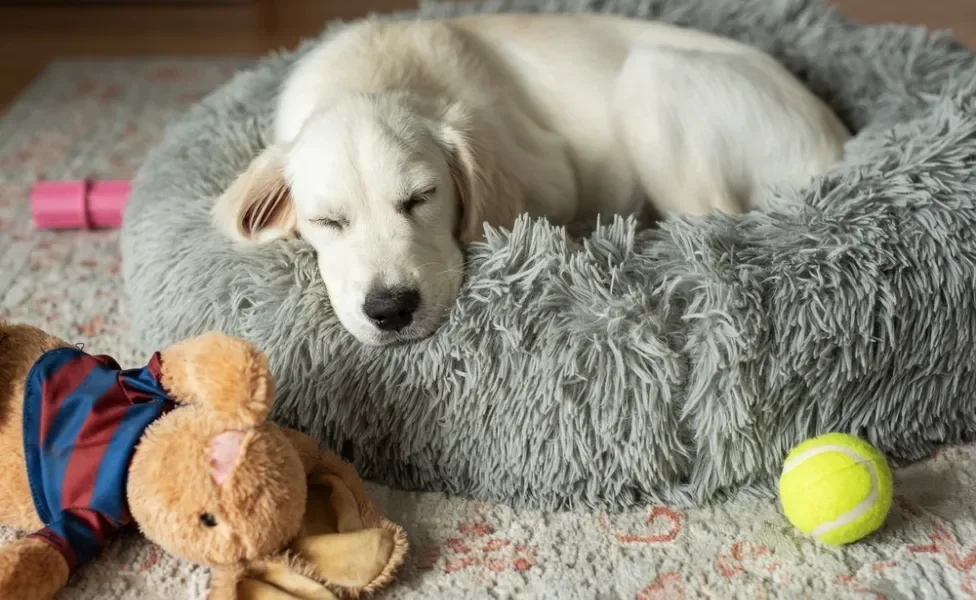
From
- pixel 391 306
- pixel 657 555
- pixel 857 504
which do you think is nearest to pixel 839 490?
pixel 857 504

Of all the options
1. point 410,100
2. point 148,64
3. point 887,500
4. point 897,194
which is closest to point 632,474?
point 887,500

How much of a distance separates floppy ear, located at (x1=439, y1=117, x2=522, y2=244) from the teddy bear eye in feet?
2.04

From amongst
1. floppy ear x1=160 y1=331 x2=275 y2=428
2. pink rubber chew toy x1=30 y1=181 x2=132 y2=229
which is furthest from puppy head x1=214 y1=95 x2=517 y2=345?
pink rubber chew toy x1=30 y1=181 x2=132 y2=229

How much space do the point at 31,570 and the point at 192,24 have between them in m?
3.19

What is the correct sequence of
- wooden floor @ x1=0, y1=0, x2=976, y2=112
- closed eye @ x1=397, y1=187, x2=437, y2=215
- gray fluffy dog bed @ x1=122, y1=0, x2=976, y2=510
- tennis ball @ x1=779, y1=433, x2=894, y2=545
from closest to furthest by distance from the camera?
tennis ball @ x1=779, y1=433, x2=894, y2=545 → gray fluffy dog bed @ x1=122, y1=0, x2=976, y2=510 → closed eye @ x1=397, y1=187, x2=437, y2=215 → wooden floor @ x1=0, y1=0, x2=976, y2=112

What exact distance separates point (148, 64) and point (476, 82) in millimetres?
2047

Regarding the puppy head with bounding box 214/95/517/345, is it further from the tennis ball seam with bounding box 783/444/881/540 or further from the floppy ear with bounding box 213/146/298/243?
the tennis ball seam with bounding box 783/444/881/540

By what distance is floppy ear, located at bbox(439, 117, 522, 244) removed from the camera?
158 cm

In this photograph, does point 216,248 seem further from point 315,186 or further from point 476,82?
point 476,82

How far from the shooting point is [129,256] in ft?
5.98

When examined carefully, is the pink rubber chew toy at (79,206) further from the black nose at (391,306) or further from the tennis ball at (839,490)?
the tennis ball at (839,490)

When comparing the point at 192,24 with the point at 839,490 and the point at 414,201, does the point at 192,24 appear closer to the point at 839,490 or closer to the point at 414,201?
the point at 414,201

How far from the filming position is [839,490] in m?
1.25

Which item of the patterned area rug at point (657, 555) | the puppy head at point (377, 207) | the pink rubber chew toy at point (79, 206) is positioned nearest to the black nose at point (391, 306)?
the puppy head at point (377, 207)
